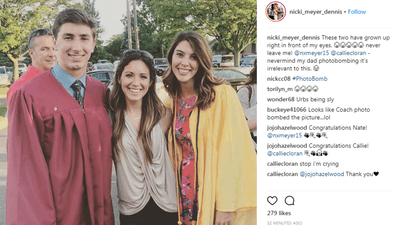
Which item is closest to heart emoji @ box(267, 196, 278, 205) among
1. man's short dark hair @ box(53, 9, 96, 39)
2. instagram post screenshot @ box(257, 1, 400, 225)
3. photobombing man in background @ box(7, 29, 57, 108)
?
instagram post screenshot @ box(257, 1, 400, 225)

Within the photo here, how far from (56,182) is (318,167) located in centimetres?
160

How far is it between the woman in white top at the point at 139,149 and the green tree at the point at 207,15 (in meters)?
15.9

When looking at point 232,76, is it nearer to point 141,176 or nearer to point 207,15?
point 141,176

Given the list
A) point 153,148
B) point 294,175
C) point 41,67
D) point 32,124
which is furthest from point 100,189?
point 41,67

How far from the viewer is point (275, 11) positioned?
209 centimetres

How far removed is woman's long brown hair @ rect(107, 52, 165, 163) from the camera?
2.14 metres

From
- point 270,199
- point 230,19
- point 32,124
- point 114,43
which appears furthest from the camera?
point 114,43

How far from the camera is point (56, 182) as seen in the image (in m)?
1.89

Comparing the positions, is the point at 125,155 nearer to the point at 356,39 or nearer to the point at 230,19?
the point at 356,39

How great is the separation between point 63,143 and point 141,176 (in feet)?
1.71

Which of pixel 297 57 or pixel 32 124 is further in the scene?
pixel 297 57

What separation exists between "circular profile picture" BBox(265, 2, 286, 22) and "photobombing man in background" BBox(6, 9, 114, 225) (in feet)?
3.75

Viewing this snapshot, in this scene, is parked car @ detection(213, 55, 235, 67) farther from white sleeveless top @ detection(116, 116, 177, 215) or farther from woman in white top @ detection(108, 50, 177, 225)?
white sleeveless top @ detection(116, 116, 177, 215)

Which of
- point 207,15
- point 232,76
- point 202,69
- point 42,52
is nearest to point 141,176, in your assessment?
point 202,69
